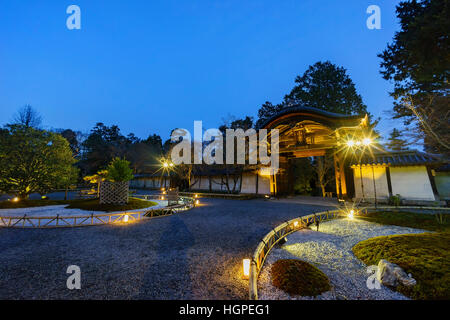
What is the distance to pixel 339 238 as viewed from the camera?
611 cm

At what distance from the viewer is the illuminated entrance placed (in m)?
12.2

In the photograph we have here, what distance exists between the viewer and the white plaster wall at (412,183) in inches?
443

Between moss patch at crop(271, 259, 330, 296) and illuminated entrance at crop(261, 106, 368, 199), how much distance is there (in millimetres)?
11501

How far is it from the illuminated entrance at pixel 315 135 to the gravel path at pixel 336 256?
6204mm

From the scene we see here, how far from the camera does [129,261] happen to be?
418cm

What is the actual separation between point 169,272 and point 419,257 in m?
5.78

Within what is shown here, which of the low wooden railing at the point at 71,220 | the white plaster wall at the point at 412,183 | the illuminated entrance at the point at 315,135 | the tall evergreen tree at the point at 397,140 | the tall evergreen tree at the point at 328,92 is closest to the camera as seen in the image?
the tall evergreen tree at the point at 397,140

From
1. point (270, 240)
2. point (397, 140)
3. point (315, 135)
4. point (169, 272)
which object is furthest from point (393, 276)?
point (315, 135)

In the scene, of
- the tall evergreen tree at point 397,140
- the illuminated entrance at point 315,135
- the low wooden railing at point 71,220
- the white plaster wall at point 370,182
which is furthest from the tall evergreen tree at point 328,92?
the low wooden railing at point 71,220

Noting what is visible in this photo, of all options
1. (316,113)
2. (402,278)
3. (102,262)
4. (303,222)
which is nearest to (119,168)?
(102,262)

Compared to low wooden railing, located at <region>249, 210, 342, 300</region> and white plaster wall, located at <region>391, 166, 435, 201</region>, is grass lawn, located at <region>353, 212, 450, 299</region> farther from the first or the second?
white plaster wall, located at <region>391, 166, 435, 201</region>

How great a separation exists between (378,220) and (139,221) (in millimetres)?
11782

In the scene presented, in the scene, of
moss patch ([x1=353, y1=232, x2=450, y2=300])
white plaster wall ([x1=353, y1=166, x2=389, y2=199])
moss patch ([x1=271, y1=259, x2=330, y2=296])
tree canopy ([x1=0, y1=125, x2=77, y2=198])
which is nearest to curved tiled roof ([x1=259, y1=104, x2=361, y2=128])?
white plaster wall ([x1=353, y1=166, x2=389, y2=199])

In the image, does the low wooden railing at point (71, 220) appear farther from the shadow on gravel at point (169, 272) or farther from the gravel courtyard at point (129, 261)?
the shadow on gravel at point (169, 272)
